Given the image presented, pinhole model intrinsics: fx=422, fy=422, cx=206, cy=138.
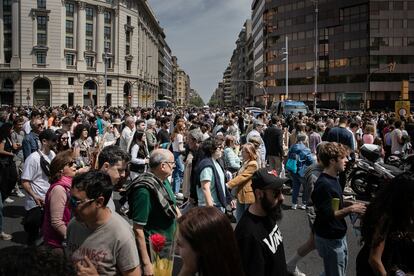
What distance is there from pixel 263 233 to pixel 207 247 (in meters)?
0.95

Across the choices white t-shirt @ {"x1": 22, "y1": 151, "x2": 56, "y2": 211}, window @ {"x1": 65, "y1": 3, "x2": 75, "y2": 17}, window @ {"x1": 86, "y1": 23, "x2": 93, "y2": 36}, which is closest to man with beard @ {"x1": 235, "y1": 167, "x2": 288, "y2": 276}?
white t-shirt @ {"x1": 22, "y1": 151, "x2": 56, "y2": 211}

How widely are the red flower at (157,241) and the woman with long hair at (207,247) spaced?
1449 mm

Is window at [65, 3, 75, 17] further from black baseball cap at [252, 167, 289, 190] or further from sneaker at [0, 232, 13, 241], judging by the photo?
black baseball cap at [252, 167, 289, 190]

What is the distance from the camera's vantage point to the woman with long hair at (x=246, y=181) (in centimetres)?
652

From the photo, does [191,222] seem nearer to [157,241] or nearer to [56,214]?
[157,241]

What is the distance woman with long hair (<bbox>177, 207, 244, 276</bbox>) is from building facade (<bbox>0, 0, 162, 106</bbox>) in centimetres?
6663

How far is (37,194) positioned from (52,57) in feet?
241

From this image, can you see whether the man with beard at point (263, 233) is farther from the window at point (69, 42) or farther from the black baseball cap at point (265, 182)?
the window at point (69, 42)

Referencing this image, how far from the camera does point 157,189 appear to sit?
3986 mm

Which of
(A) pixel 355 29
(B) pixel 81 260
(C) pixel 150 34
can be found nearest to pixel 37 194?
(B) pixel 81 260

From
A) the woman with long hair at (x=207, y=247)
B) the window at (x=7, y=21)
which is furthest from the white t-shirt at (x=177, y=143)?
the window at (x=7, y=21)

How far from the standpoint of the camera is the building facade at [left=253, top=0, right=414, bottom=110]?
66.5m

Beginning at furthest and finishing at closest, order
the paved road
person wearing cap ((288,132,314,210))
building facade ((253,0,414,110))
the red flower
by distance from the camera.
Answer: building facade ((253,0,414,110)), person wearing cap ((288,132,314,210)), the paved road, the red flower

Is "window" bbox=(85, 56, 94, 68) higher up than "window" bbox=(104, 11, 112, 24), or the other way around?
"window" bbox=(104, 11, 112, 24)
